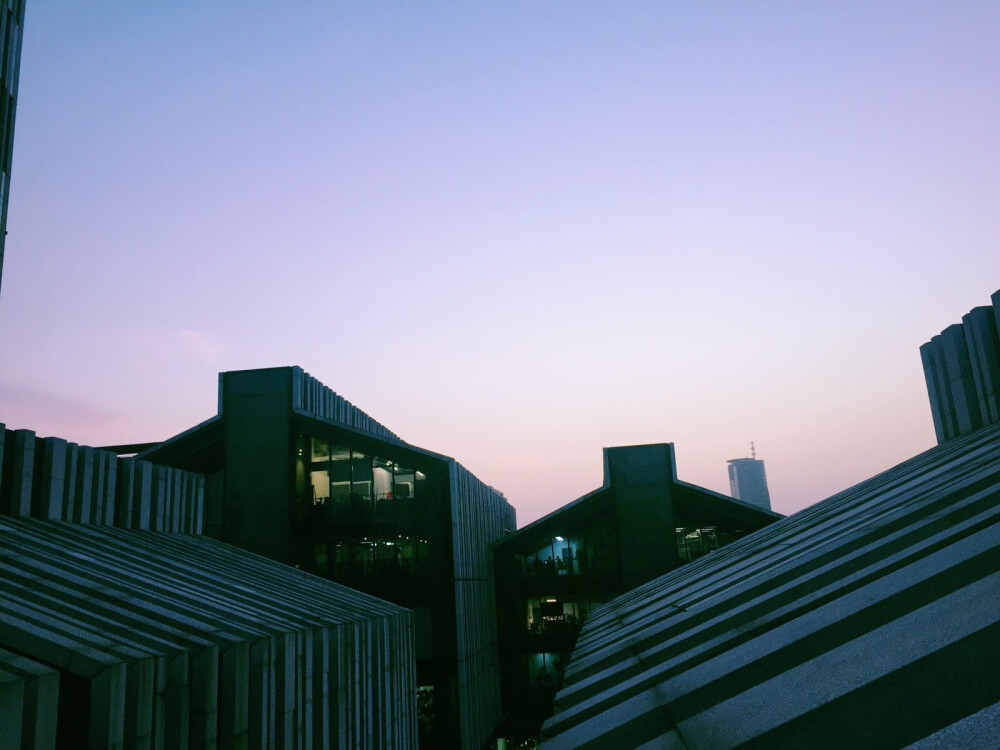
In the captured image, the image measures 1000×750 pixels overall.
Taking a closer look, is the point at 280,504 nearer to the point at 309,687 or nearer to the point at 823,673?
the point at 309,687

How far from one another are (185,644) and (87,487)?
10.6 m

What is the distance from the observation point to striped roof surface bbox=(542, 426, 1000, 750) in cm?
312

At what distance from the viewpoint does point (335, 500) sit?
127 feet

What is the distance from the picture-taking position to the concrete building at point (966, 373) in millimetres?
12210

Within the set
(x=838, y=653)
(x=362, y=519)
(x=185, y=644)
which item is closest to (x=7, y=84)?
(x=185, y=644)

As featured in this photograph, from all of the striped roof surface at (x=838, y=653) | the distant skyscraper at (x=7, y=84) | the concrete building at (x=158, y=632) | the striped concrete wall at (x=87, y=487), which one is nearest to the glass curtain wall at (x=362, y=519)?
the concrete building at (x=158, y=632)

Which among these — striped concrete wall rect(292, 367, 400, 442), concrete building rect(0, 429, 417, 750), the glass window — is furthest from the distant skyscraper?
the glass window

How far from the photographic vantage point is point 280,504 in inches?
1492

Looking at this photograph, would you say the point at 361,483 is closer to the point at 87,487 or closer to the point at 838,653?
the point at 87,487

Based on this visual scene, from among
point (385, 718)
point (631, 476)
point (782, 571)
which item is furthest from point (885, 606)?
point (631, 476)

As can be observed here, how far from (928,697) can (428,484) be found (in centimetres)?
3612

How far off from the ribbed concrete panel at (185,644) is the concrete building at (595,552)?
20.5 m

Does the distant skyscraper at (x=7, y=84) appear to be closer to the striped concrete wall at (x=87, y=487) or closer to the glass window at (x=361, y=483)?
the striped concrete wall at (x=87, y=487)

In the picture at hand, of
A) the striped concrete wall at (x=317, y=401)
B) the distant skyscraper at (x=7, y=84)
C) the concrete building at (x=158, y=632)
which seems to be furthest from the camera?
the striped concrete wall at (x=317, y=401)
